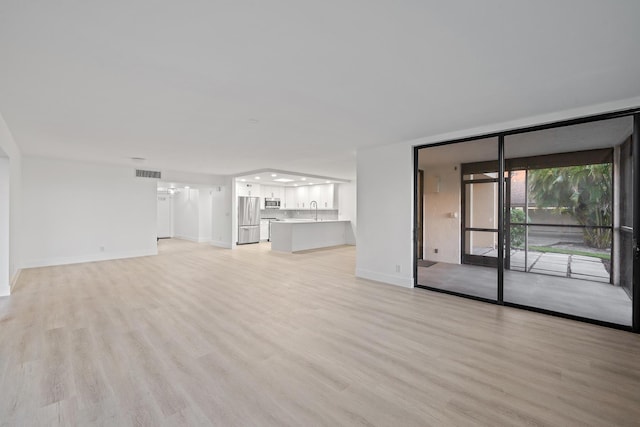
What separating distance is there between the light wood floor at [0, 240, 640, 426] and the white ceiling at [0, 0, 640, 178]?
245 cm

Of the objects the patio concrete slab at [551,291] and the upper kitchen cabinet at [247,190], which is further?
the upper kitchen cabinet at [247,190]

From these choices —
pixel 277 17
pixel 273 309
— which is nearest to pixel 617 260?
pixel 273 309

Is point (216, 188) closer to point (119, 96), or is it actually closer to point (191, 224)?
point (191, 224)

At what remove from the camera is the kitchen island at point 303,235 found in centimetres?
858

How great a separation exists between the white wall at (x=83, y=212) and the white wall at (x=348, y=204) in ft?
20.7

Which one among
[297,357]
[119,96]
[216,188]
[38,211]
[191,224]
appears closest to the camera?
[297,357]

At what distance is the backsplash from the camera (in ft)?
39.0

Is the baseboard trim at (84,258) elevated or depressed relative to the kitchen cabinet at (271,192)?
depressed

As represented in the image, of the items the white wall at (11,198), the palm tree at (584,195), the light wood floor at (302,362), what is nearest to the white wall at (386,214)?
the light wood floor at (302,362)

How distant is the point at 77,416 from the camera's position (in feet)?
5.80

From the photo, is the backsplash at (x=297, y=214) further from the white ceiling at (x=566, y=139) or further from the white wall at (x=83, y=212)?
the white ceiling at (x=566, y=139)

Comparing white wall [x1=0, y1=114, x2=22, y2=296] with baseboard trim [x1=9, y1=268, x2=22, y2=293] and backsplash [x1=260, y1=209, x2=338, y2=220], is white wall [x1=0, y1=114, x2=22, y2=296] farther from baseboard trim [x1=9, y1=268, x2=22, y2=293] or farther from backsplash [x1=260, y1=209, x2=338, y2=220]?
backsplash [x1=260, y1=209, x2=338, y2=220]

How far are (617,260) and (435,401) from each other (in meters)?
3.48

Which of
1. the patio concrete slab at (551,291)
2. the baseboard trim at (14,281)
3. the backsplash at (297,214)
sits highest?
the backsplash at (297,214)
